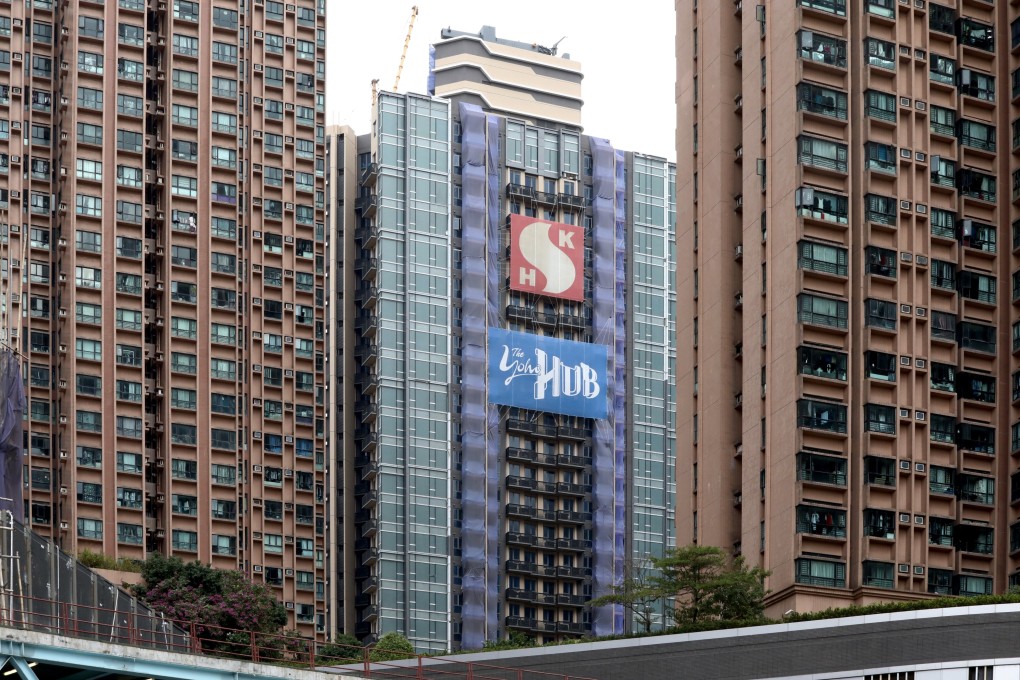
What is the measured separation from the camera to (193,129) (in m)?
159

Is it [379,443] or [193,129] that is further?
[379,443]

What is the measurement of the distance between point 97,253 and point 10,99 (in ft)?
42.8

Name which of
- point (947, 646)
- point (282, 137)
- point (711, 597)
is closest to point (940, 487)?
point (711, 597)

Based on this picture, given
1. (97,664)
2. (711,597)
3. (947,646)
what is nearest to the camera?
(97,664)

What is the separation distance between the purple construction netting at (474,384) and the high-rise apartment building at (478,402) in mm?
170

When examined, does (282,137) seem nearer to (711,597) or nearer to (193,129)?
(193,129)

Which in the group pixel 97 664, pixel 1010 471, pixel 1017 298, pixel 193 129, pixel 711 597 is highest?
pixel 193 129

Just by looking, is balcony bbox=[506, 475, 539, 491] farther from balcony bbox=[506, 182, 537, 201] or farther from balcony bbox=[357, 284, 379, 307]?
balcony bbox=[506, 182, 537, 201]

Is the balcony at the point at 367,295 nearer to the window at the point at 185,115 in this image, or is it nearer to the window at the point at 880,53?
the window at the point at 185,115

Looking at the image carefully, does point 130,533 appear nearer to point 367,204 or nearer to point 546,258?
point 367,204

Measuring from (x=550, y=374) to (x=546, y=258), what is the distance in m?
10.7

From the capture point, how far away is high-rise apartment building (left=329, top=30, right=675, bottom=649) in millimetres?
184625

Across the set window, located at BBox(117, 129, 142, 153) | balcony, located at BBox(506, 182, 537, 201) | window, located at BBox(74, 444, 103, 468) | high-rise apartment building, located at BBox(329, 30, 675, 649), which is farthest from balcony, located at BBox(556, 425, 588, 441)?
window, located at BBox(74, 444, 103, 468)

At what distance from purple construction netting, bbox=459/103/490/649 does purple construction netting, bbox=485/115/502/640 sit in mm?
716
